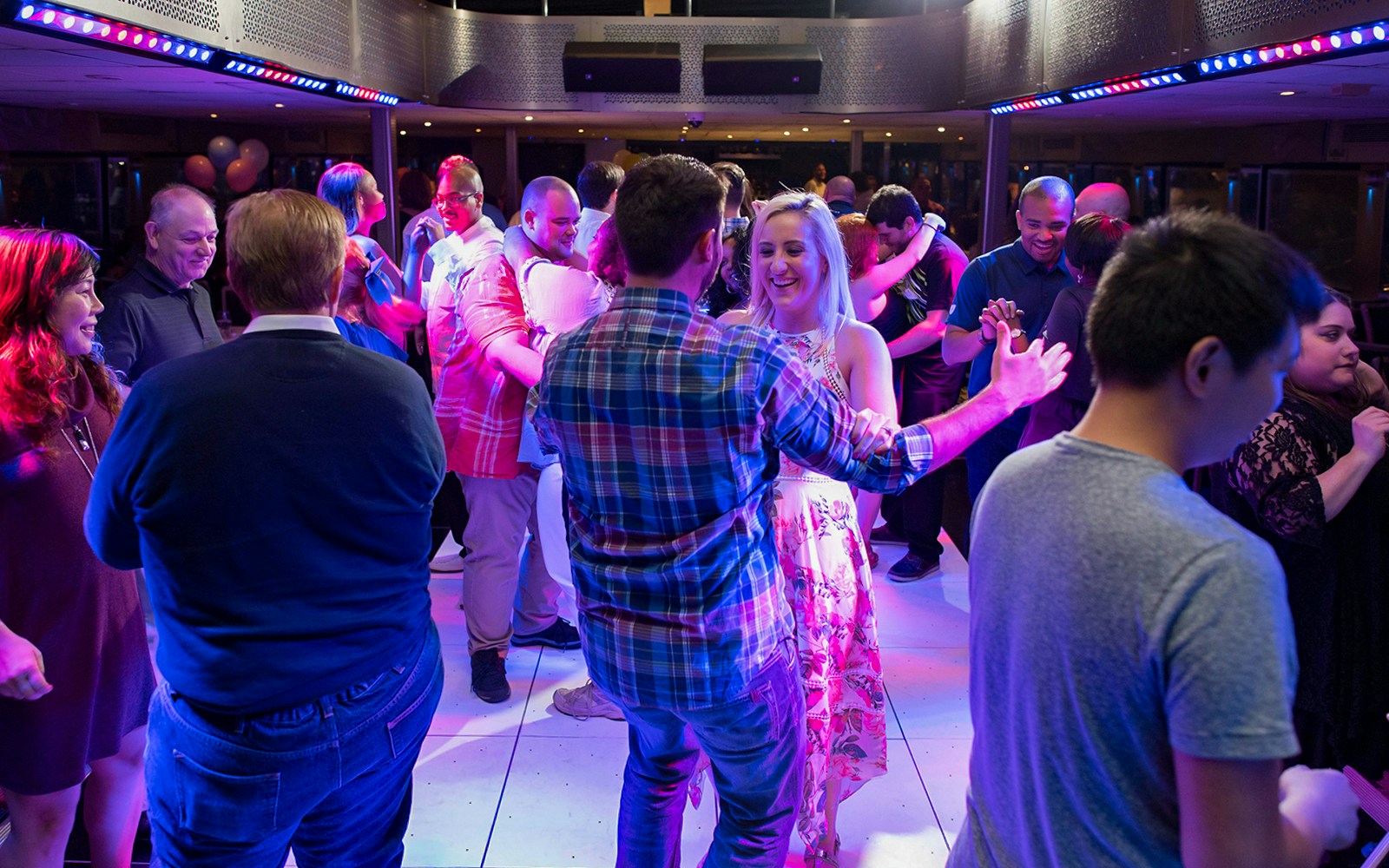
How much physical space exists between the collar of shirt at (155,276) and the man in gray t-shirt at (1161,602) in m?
2.76

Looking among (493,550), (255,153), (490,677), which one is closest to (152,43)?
(493,550)

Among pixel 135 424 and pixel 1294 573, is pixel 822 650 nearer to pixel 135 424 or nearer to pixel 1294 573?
pixel 1294 573

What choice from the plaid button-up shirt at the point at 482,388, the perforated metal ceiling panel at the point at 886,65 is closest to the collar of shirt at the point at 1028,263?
the plaid button-up shirt at the point at 482,388

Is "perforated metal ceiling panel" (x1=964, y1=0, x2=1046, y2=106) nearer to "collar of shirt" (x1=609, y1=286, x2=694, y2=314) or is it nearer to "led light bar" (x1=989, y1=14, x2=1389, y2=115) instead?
"led light bar" (x1=989, y1=14, x2=1389, y2=115)

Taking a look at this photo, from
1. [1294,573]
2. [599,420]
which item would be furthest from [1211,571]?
[1294,573]

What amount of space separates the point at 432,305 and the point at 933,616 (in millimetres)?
2388

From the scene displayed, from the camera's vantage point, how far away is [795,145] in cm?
1192

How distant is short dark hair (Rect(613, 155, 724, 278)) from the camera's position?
5.77ft

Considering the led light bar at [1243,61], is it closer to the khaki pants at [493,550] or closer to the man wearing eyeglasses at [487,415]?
the man wearing eyeglasses at [487,415]

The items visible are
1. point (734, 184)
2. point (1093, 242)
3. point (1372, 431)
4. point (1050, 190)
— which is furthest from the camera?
point (734, 184)

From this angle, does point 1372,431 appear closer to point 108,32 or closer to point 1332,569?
point 1332,569

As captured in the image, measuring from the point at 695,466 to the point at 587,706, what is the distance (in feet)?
6.45

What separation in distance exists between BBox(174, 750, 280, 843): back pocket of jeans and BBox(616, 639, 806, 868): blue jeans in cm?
63

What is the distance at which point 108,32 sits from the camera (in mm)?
3396
